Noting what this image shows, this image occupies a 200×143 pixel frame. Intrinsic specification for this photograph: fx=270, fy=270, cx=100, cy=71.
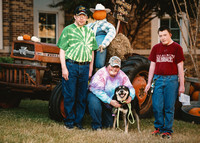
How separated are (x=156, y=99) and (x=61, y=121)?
67.9 inches

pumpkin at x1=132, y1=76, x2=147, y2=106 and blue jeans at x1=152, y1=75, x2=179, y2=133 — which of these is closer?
blue jeans at x1=152, y1=75, x2=179, y2=133

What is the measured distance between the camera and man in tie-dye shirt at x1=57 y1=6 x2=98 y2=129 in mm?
4004

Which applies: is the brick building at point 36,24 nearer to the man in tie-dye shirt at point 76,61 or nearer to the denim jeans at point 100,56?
Result: the denim jeans at point 100,56

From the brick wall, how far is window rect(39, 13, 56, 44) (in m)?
0.60

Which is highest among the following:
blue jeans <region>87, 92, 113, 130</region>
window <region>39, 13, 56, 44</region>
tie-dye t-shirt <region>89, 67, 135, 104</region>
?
window <region>39, 13, 56, 44</region>

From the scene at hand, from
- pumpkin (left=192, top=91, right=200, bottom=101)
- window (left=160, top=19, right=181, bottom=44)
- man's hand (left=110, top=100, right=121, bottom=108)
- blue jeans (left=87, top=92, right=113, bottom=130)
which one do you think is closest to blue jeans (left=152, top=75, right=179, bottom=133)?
man's hand (left=110, top=100, right=121, bottom=108)

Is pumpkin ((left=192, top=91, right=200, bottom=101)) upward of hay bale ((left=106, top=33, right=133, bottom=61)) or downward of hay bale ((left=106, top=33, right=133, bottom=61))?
downward

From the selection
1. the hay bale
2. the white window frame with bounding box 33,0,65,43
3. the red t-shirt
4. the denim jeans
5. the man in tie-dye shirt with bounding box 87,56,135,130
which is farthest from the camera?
the white window frame with bounding box 33,0,65,43

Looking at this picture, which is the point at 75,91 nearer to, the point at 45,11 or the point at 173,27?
the point at 45,11

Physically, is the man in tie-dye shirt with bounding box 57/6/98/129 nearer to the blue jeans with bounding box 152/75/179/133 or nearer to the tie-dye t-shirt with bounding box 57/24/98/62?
the tie-dye t-shirt with bounding box 57/24/98/62

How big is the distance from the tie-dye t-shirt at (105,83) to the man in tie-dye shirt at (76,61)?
146 mm

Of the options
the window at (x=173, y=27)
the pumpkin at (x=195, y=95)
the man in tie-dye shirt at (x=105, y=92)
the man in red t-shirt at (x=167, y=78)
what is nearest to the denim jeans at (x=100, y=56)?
the man in tie-dye shirt at (x=105, y=92)

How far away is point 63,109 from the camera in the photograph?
14.8ft

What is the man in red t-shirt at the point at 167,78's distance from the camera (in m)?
3.84
